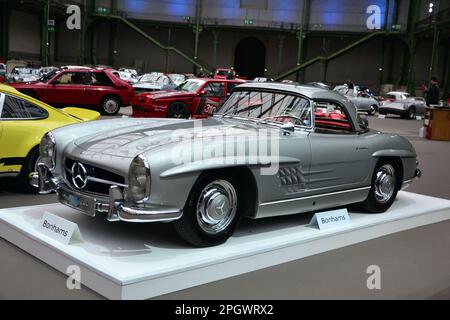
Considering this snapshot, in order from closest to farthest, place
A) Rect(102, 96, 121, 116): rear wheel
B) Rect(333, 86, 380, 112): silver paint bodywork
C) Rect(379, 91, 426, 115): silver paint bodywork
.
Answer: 1. Rect(102, 96, 121, 116): rear wheel
2. Rect(379, 91, 426, 115): silver paint bodywork
3. Rect(333, 86, 380, 112): silver paint bodywork

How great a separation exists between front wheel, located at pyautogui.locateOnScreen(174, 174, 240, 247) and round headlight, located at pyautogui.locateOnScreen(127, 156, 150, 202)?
0.37 metres

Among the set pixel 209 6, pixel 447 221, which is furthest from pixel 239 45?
pixel 447 221

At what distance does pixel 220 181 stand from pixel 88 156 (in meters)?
1.10

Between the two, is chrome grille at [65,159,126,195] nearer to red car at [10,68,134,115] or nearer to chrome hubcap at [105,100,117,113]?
red car at [10,68,134,115]

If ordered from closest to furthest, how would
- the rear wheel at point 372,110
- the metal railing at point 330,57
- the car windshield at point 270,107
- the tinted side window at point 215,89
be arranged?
the car windshield at point 270,107
the tinted side window at point 215,89
the rear wheel at point 372,110
the metal railing at point 330,57

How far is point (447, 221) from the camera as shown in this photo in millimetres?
6406

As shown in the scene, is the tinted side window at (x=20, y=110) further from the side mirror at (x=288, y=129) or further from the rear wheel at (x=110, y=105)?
the rear wheel at (x=110, y=105)

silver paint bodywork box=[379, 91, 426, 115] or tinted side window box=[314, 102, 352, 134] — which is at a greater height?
tinted side window box=[314, 102, 352, 134]

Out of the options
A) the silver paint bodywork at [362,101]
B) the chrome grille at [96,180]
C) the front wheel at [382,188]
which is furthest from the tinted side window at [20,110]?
the silver paint bodywork at [362,101]

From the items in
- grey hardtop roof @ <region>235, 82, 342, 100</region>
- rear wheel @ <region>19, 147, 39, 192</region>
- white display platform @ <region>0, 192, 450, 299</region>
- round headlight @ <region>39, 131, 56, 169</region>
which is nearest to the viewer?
white display platform @ <region>0, 192, 450, 299</region>

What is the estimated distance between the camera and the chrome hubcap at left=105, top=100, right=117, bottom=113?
16.3m

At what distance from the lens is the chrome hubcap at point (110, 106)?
16297 mm

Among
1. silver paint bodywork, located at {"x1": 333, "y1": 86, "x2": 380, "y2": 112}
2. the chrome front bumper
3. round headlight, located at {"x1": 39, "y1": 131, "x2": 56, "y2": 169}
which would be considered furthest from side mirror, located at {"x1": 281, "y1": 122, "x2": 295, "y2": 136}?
silver paint bodywork, located at {"x1": 333, "y1": 86, "x2": 380, "y2": 112}
